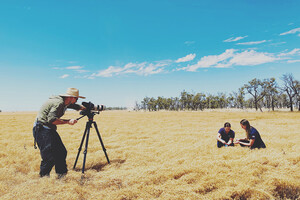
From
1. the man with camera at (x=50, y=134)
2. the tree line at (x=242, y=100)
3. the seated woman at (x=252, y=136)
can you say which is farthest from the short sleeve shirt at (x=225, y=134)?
the tree line at (x=242, y=100)

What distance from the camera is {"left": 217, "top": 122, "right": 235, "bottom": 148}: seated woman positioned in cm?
700

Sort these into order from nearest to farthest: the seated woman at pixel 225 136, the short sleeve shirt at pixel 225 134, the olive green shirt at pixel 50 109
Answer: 1. the olive green shirt at pixel 50 109
2. the seated woman at pixel 225 136
3. the short sleeve shirt at pixel 225 134

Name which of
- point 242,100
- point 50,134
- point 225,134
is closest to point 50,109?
point 50,134

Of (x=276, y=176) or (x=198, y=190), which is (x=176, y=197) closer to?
(x=198, y=190)

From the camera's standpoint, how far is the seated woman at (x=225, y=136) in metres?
7.00

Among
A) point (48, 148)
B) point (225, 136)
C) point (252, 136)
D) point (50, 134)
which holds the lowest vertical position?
point (225, 136)

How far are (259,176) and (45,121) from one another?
5.66 m

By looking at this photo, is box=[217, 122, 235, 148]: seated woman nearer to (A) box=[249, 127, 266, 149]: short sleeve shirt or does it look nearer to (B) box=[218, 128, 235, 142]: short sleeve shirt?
(B) box=[218, 128, 235, 142]: short sleeve shirt

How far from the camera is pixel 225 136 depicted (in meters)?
7.34

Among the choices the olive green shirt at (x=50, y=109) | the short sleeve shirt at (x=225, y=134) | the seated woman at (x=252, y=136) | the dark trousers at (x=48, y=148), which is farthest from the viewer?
the short sleeve shirt at (x=225, y=134)

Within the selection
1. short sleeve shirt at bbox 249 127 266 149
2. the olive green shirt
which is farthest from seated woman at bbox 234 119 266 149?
the olive green shirt

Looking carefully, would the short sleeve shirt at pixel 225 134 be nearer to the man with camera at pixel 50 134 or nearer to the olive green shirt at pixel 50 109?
the man with camera at pixel 50 134

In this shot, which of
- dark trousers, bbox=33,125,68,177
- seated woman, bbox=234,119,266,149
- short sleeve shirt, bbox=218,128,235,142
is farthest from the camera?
short sleeve shirt, bbox=218,128,235,142

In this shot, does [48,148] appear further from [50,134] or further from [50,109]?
[50,109]
